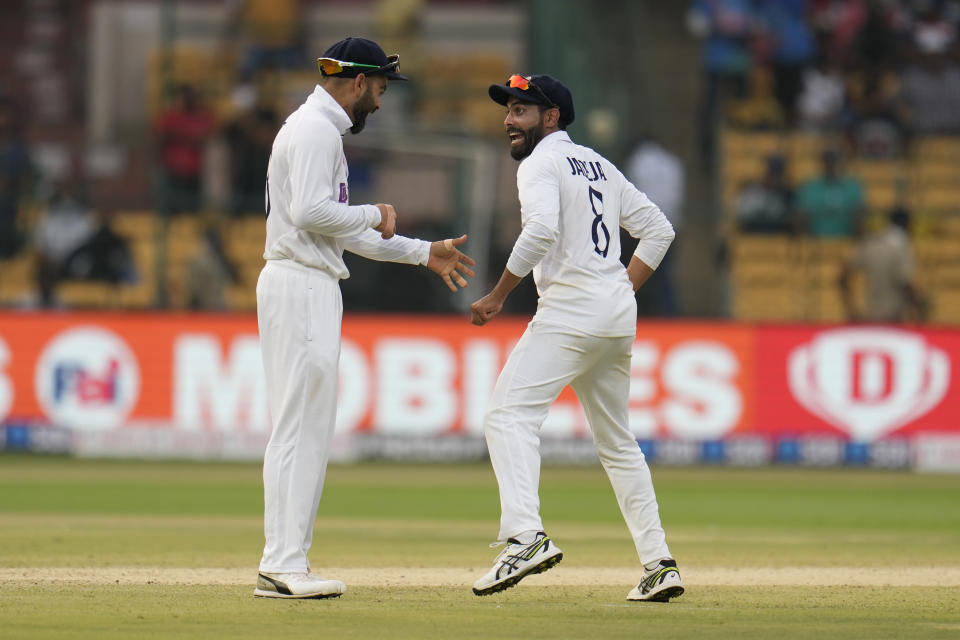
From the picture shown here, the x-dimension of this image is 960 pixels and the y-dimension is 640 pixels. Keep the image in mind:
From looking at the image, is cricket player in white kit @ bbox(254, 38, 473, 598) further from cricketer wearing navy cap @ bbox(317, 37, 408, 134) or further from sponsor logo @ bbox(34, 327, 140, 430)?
sponsor logo @ bbox(34, 327, 140, 430)

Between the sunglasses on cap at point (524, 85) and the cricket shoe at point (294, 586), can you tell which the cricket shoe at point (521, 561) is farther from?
the sunglasses on cap at point (524, 85)

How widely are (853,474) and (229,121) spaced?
8.57m

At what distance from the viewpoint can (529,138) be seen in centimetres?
755

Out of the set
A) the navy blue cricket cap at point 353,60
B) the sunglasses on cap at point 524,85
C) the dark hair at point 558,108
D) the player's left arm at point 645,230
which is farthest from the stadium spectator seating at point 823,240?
the navy blue cricket cap at point 353,60

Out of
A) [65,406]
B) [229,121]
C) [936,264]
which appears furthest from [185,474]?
[936,264]

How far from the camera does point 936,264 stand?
19.7 m

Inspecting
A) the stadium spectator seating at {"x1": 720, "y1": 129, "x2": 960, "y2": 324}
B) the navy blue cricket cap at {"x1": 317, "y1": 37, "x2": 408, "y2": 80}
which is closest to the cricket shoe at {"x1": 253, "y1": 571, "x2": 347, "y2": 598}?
the navy blue cricket cap at {"x1": 317, "y1": 37, "x2": 408, "y2": 80}

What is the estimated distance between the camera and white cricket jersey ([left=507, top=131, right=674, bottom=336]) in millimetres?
7312

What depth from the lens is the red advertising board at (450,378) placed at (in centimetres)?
1756

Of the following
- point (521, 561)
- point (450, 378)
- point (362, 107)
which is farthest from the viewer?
point (450, 378)

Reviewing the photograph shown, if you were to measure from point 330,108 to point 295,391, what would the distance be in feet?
4.12

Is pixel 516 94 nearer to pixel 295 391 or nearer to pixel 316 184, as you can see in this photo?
pixel 316 184

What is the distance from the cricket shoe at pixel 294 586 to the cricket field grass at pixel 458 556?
0.23ft

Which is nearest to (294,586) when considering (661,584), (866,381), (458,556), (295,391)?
(295,391)
